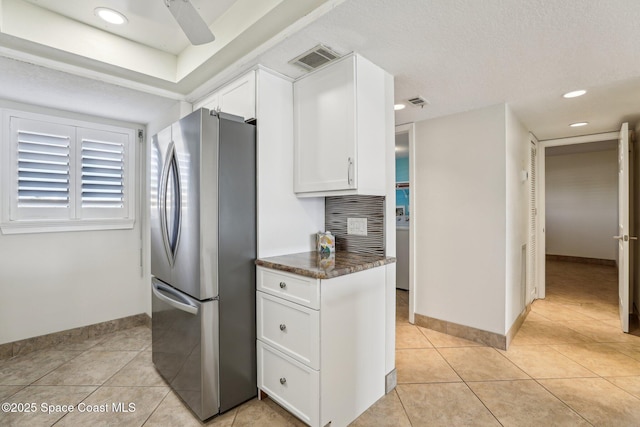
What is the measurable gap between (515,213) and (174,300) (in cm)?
307

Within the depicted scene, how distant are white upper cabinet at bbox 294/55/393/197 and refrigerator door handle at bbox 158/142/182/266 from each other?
804 millimetres

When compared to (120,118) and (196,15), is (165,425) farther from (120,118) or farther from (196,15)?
(120,118)

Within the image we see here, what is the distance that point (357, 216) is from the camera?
221 centimetres

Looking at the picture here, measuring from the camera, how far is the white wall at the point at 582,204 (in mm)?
6184

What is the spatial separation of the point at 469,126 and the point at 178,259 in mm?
2755

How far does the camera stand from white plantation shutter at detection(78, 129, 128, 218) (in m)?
2.96

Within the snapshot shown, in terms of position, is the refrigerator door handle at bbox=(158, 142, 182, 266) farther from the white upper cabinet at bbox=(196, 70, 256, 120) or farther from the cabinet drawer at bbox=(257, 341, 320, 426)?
→ the cabinet drawer at bbox=(257, 341, 320, 426)

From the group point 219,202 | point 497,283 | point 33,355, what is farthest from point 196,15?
point 33,355

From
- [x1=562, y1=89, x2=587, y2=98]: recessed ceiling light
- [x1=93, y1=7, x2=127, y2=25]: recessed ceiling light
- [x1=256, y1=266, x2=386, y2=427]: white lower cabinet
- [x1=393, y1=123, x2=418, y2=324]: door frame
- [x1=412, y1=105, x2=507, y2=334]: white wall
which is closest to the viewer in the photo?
[x1=256, y1=266, x2=386, y2=427]: white lower cabinet

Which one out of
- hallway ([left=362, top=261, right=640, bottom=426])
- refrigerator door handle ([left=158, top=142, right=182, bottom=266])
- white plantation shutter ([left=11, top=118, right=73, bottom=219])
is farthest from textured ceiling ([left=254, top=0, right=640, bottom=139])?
white plantation shutter ([left=11, top=118, right=73, bottom=219])

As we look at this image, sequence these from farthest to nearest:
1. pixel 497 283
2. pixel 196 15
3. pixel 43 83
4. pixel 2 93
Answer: pixel 497 283
pixel 2 93
pixel 43 83
pixel 196 15

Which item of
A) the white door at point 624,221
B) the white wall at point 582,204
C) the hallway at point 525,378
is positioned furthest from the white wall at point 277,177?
the white wall at point 582,204

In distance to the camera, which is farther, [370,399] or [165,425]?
[370,399]

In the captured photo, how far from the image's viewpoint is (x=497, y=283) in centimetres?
266
